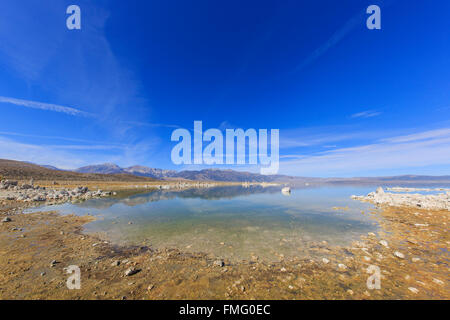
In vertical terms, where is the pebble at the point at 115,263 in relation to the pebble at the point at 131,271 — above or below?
below

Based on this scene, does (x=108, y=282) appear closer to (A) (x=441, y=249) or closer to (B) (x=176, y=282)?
(B) (x=176, y=282)

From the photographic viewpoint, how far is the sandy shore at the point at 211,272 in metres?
4.61

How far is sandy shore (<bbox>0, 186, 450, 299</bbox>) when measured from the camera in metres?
4.61

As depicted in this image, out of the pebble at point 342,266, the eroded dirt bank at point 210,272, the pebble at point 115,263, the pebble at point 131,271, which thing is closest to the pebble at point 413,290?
the eroded dirt bank at point 210,272

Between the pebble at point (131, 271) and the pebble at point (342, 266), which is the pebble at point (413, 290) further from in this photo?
the pebble at point (131, 271)

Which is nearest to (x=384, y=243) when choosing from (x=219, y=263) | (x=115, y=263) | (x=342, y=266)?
(x=342, y=266)

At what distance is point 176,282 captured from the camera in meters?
5.20

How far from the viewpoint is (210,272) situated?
229 inches

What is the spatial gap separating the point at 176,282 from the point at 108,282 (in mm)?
2245

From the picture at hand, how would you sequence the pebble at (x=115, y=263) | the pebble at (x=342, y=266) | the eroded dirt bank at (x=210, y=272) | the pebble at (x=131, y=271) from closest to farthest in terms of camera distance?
the eroded dirt bank at (x=210, y=272) → the pebble at (x=131, y=271) → the pebble at (x=342, y=266) → the pebble at (x=115, y=263)

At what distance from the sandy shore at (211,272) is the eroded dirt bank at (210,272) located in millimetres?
30

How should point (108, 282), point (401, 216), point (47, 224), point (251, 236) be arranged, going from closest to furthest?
1. point (108, 282)
2. point (251, 236)
3. point (47, 224)
4. point (401, 216)

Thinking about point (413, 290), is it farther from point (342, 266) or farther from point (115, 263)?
point (115, 263)
